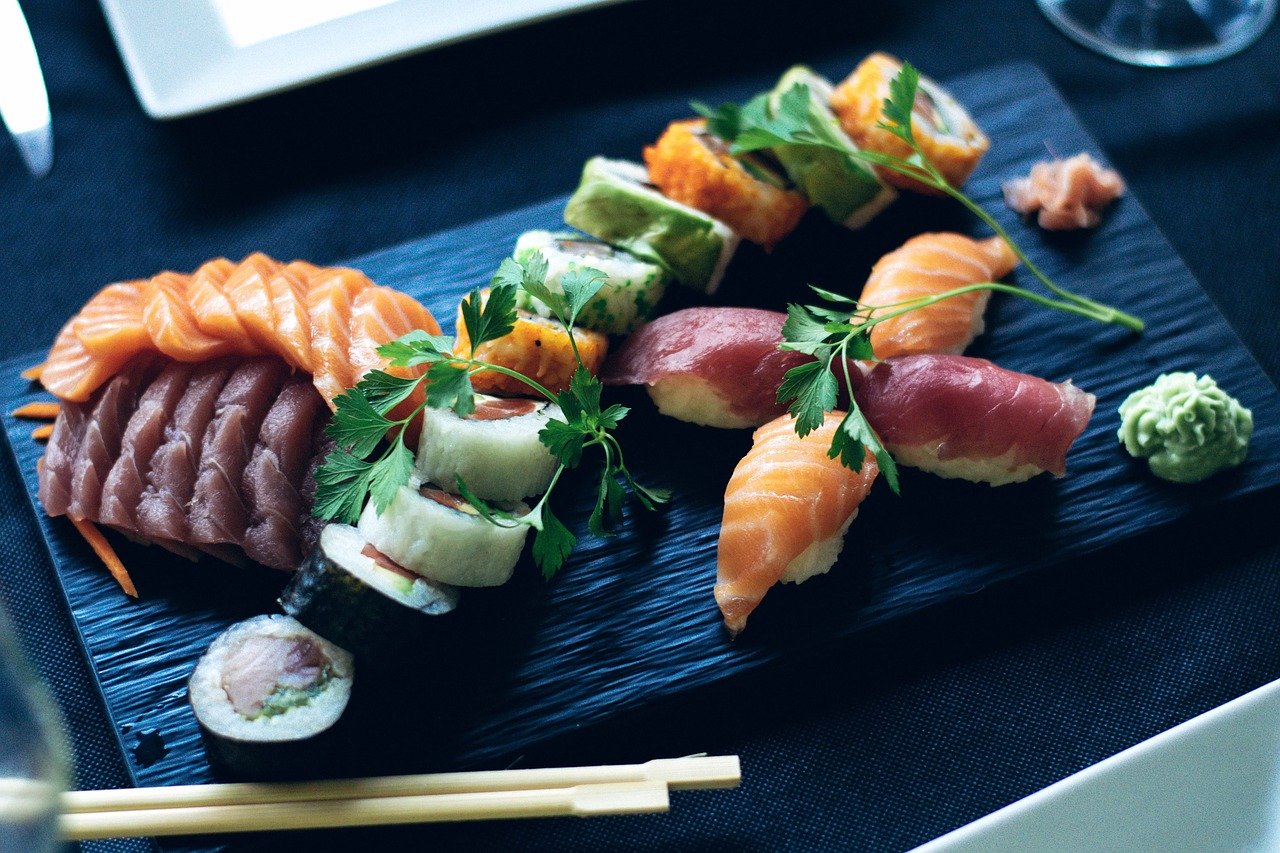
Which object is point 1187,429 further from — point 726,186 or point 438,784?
point 438,784

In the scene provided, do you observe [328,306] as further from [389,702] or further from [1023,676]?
[1023,676]

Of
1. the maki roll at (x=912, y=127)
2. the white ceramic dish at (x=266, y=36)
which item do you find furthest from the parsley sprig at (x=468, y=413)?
the white ceramic dish at (x=266, y=36)

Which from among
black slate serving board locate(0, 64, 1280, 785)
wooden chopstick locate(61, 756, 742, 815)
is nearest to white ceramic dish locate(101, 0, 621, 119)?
black slate serving board locate(0, 64, 1280, 785)

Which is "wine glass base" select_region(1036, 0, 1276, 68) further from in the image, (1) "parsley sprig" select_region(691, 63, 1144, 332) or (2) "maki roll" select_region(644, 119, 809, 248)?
(2) "maki roll" select_region(644, 119, 809, 248)

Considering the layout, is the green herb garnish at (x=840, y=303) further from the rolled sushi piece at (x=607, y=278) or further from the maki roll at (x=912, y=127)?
the rolled sushi piece at (x=607, y=278)

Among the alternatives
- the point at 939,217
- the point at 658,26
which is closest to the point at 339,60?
the point at 658,26

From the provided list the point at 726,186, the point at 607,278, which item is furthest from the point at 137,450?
the point at 726,186
